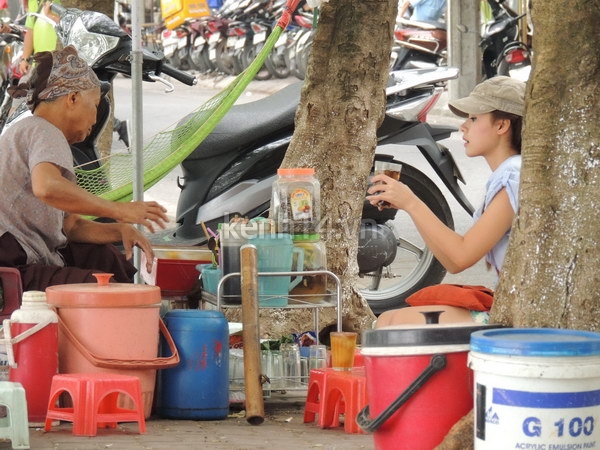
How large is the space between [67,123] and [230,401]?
4.22 feet

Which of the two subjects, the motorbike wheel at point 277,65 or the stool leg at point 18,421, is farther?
the motorbike wheel at point 277,65

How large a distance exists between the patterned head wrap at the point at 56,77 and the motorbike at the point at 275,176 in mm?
1995

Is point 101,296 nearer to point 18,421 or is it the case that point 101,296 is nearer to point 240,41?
point 18,421

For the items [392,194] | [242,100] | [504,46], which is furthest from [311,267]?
[242,100]

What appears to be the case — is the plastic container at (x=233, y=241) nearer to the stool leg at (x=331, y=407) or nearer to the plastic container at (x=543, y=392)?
the stool leg at (x=331, y=407)

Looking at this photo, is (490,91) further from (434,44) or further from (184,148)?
(434,44)

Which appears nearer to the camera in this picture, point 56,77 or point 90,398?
point 90,398

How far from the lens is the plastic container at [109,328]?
4637mm

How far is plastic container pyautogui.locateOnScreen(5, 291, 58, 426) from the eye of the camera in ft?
15.1

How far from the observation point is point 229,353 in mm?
5207

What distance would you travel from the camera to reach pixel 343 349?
4.84 m

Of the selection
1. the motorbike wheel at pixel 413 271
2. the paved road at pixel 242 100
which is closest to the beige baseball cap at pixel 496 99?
the motorbike wheel at pixel 413 271

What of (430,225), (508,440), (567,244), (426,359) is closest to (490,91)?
(430,225)

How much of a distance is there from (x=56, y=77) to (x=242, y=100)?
15447mm
